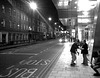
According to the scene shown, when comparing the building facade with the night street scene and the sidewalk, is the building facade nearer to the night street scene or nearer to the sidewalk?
the night street scene

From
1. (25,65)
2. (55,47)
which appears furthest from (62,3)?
(55,47)

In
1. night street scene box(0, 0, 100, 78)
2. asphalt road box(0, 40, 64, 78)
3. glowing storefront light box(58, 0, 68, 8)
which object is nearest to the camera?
night street scene box(0, 0, 100, 78)

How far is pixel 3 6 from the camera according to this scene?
35.4m

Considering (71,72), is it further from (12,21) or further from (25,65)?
(12,21)

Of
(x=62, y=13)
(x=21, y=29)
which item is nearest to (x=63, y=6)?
(x=62, y=13)

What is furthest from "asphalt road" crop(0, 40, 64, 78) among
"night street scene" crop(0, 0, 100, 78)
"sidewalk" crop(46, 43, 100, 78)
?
"sidewalk" crop(46, 43, 100, 78)

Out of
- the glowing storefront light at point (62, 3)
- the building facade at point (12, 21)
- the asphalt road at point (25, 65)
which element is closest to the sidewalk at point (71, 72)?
the asphalt road at point (25, 65)

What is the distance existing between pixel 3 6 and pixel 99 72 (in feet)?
104

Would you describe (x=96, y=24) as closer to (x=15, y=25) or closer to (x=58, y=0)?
(x=58, y=0)

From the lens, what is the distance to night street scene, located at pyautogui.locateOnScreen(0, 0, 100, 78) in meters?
8.47

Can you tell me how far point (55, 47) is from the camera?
103ft

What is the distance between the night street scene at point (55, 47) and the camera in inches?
333

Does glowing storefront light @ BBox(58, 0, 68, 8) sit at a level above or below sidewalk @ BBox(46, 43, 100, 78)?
above

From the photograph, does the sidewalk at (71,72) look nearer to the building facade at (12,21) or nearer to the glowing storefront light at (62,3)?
the glowing storefront light at (62,3)
